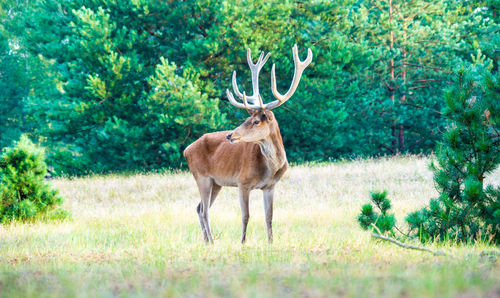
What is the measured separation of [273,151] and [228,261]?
2178 mm

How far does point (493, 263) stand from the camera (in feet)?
12.9

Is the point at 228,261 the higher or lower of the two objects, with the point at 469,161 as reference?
lower

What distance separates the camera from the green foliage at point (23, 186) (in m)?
8.61

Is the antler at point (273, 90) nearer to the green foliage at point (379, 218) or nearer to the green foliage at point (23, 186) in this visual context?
the green foliage at point (379, 218)

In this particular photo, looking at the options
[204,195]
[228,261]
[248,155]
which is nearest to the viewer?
[228,261]

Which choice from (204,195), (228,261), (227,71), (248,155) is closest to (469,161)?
(248,155)

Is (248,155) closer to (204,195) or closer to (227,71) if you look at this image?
(204,195)

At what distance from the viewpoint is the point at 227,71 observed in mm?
19625

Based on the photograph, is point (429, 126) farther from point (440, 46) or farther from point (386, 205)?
point (386, 205)

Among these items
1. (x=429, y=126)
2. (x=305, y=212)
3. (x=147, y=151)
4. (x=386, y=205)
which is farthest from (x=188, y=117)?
(x=386, y=205)

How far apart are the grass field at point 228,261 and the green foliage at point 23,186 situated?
43 cm

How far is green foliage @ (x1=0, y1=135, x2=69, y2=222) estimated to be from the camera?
28.2 ft

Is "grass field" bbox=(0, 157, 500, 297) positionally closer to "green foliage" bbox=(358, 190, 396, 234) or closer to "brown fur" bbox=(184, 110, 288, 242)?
"green foliage" bbox=(358, 190, 396, 234)

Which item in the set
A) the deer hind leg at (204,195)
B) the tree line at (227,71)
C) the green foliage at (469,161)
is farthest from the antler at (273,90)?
the tree line at (227,71)
